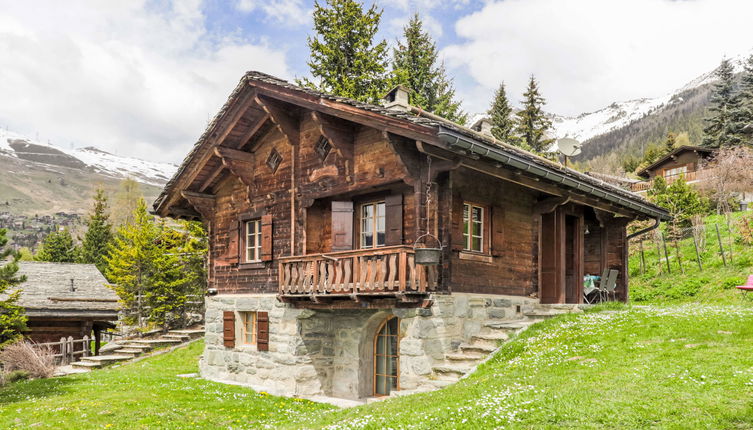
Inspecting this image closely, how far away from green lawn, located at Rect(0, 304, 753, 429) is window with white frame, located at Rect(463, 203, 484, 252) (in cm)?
232

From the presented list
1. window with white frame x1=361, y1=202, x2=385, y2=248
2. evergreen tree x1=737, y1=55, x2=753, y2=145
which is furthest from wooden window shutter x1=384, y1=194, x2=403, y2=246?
evergreen tree x1=737, y1=55, x2=753, y2=145

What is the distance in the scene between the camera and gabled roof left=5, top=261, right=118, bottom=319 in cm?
2496

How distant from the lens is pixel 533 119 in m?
42.1

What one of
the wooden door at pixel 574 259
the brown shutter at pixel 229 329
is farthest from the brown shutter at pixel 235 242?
the wooden door at pixel 574 259

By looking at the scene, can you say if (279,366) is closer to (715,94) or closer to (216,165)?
(216,165)

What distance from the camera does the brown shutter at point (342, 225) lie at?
585 inches

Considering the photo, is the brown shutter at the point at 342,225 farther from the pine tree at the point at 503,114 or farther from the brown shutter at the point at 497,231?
the pine tree at the point at 503,114

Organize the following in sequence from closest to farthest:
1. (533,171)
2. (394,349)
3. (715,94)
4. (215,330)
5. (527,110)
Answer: (533,171)
(394,349)
(215,330)
(527,110)
(715,94)

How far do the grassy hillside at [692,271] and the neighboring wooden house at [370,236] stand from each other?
4.68 meters

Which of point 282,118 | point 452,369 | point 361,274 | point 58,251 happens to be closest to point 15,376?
point 282,118

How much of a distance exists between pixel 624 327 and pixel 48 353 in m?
20.3

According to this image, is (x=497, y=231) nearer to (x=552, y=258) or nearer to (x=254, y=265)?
(x=552, y=258)

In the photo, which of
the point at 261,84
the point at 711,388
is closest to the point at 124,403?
the point at 261,84

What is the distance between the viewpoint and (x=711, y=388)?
8016mm
